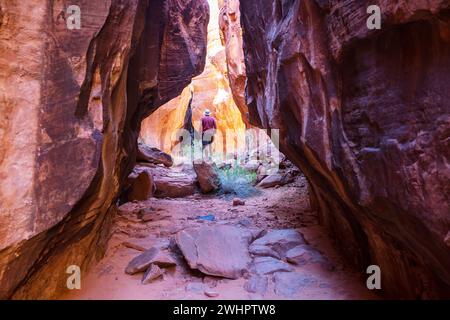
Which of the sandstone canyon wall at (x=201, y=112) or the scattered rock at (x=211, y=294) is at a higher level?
the sandstone canyon wall at (x=201, y=112)

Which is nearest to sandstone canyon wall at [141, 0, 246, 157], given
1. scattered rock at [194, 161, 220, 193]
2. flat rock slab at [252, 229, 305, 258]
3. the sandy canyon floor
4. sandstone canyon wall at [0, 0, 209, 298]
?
scattered rock at [194, 161, 220, 193]

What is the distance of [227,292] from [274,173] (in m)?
7.69

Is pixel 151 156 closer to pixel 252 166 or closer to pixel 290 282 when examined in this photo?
pixel 252 166

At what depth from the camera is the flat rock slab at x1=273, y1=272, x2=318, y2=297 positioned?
12.0 ft

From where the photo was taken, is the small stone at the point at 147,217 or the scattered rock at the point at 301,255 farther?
the small stone at the point at 147,217

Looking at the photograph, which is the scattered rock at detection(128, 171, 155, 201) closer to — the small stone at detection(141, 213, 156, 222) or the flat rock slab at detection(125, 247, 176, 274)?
the small stone at detection(141, 213, 156, 222)

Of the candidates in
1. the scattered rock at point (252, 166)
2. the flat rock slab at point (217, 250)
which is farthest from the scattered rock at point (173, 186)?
the flat rock slab at point (217, 250)

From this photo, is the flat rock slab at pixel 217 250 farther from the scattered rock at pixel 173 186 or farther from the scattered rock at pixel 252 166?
the scattered rock at pixel 252 166

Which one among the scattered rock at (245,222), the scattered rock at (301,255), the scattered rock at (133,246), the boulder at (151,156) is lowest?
the scattered rock at (301,255)

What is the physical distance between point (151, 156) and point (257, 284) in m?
9.15

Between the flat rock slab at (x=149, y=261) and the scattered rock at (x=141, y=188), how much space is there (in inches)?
162

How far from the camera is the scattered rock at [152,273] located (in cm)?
386

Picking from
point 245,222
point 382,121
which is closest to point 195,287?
point 245,222

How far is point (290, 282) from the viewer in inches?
151
